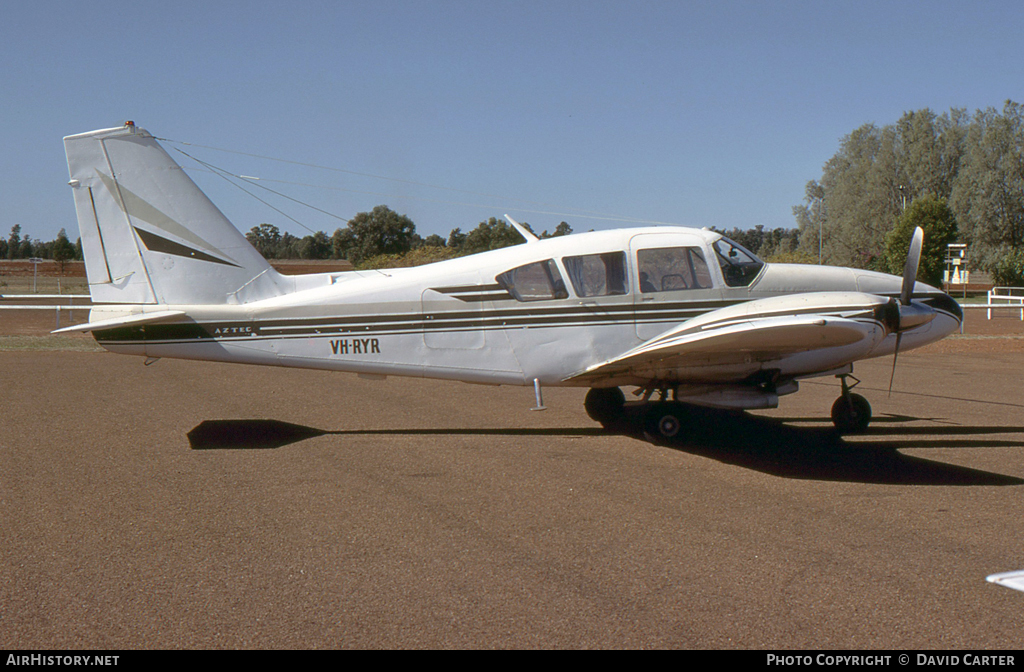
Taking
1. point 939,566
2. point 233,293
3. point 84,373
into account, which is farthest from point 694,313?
point 84,373

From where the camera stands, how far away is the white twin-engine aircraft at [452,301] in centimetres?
874

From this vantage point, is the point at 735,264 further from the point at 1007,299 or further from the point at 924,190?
the point at 924,190

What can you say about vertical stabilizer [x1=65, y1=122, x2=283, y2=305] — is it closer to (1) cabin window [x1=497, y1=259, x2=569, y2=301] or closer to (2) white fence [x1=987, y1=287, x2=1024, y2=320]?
(1) cabin window [x1=497, y1=259, x2=569, y2=301]

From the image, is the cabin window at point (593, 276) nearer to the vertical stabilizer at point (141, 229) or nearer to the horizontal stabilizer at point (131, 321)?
the vertical stabilizer at point (141, 229)

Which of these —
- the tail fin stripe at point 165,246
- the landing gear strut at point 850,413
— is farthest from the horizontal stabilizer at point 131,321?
the landing gear strut at point 850,413

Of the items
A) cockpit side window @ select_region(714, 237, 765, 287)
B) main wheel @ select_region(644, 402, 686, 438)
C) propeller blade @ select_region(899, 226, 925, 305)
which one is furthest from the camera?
cockpit side window @ select_region(714, 237, 765, 287)

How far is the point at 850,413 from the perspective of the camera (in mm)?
9305

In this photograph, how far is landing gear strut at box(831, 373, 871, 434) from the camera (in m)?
9.30

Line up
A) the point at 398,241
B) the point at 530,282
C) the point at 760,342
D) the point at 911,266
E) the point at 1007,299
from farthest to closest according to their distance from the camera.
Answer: the point at 398,241, the point at 1007,299, the point at 530,282, the point at 911,266, the point at 760,342

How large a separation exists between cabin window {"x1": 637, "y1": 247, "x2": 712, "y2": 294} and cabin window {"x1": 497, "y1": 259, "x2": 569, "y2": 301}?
A: 1071mm

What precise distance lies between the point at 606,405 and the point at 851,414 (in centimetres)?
304

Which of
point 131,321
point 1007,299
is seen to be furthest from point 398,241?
point 131,321

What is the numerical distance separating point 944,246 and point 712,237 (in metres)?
52.4

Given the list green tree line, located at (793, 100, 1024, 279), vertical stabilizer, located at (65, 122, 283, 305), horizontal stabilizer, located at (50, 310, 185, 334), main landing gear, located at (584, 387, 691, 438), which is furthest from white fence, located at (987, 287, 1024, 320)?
horizontal stabilizer, located at (50, 310, 185, 334)
